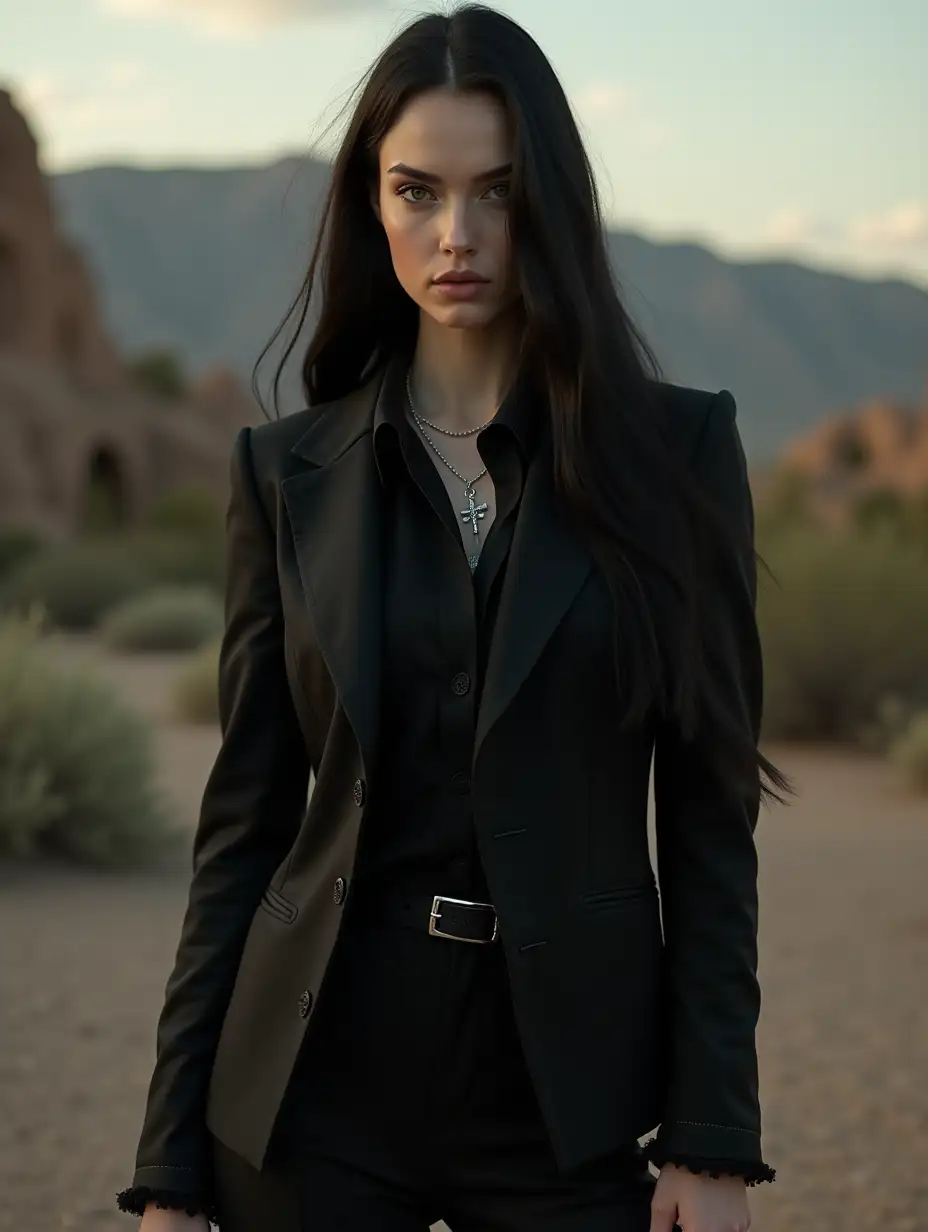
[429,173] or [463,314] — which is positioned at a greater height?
[429,173]

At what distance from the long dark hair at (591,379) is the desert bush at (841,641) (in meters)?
12.7

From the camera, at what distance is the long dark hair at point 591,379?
2236mm

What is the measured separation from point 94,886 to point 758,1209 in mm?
5130

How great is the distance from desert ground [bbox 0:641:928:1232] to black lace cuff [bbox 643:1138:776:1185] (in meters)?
3.07

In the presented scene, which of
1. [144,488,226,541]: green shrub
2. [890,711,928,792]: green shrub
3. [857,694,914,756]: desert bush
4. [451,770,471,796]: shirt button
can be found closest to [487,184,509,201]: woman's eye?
[451,770,471,796]: shirt button

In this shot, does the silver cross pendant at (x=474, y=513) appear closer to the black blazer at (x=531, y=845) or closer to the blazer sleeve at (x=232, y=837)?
the black blazer at (x=531, y=845)

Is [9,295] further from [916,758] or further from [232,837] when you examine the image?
[232,837]

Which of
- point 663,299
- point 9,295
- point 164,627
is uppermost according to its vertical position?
point 663,299

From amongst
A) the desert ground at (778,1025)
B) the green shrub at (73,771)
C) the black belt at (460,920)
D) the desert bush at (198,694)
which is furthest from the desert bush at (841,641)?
the black belt at (460,920)

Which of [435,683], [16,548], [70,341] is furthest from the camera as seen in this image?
[70,341]

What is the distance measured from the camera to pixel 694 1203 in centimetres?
216

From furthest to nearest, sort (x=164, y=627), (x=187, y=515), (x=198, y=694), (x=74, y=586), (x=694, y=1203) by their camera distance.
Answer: (x=187, y=515)
(x=74, y=586)
(x=164, y=627)
(x=198, y=694)
(x=694, y=1203)

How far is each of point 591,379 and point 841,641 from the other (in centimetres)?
1347

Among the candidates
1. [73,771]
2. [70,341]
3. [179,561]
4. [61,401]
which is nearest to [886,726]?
[73,771]
